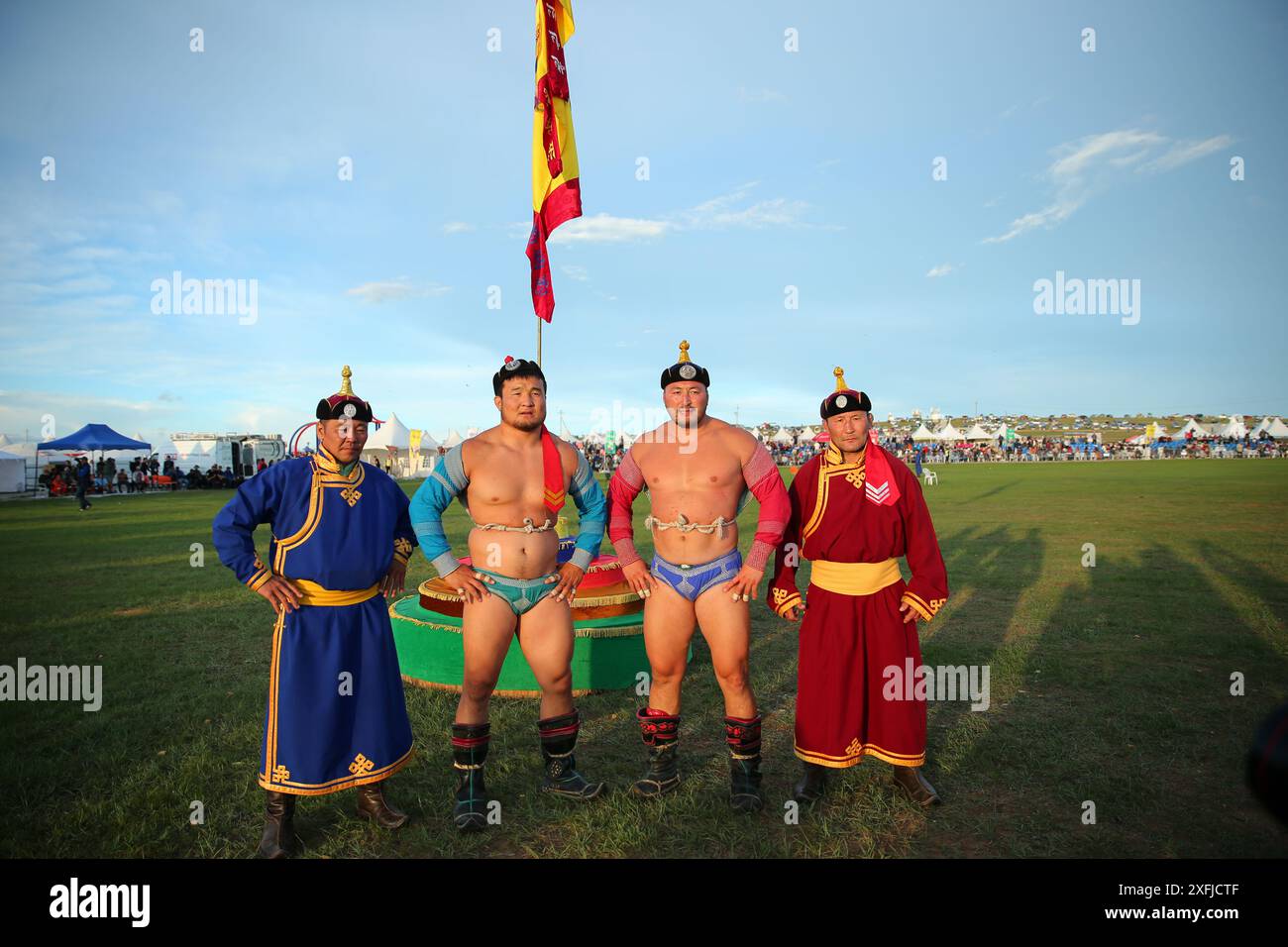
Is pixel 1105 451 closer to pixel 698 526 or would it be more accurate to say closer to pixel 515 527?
pixel 698 526

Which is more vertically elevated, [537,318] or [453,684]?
[537,318]

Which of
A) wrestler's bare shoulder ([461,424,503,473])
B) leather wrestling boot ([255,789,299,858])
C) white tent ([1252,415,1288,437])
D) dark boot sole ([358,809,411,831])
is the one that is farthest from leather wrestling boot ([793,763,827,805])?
white tent ([1252,415,1288,437])

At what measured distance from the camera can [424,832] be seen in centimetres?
368

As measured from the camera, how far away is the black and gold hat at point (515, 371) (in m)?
4.00

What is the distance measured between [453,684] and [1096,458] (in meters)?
65.3

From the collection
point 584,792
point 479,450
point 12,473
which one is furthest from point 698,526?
point 12,473

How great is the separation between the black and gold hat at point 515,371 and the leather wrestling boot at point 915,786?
309 cm

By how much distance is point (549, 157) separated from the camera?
250 inches

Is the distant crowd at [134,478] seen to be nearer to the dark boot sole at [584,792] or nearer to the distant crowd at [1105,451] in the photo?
the dark boot sole at [584,792]

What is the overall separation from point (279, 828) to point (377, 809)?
467 mm

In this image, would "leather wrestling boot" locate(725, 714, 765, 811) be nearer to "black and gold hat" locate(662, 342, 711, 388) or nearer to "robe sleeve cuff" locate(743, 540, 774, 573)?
"robe sleeve cuff" locate(743, 540, 774, 573)

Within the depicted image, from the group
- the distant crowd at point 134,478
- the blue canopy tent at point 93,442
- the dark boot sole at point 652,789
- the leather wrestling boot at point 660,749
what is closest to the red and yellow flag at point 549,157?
the leather wrestling boot at point 660,749

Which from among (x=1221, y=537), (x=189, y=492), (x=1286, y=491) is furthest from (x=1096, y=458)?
(x=189, y=492)

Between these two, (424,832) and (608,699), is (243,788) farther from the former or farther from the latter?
(608,699)
